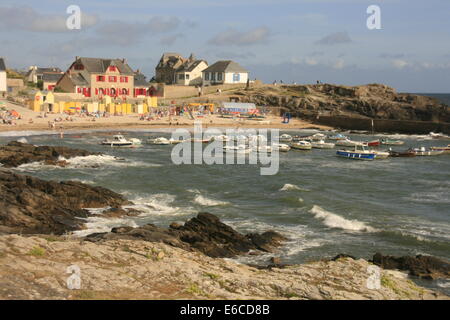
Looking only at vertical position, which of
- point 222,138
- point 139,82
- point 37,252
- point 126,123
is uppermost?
point 139,82

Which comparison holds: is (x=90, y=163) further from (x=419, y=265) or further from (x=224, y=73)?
(x=224, y=73)

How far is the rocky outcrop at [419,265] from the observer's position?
70.0ft

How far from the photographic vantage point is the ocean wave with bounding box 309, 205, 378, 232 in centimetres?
2881

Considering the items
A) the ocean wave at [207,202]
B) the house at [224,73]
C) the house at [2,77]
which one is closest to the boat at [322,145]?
the ocean wave at [207,202]

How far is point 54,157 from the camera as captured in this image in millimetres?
49219

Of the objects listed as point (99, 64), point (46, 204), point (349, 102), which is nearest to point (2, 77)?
point (99, 64)

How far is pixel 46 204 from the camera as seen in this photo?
27656 millimetres

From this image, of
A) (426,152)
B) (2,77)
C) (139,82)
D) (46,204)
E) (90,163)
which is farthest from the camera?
(139,82)

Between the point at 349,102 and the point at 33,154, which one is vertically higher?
the point at 349,102

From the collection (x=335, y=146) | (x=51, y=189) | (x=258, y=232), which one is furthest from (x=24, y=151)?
(x=335, y=146)

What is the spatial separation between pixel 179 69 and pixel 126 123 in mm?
37289

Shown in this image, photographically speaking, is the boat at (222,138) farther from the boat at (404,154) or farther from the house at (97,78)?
the house at (97,78)

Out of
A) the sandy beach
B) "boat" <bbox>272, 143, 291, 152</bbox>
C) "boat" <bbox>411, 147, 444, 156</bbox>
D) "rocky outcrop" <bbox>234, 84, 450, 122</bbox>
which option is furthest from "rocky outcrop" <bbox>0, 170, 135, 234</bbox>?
"rocky outcrop" <bbox>234, 84, 450, 122</bbox>

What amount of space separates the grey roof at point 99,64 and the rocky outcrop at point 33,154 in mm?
42749
